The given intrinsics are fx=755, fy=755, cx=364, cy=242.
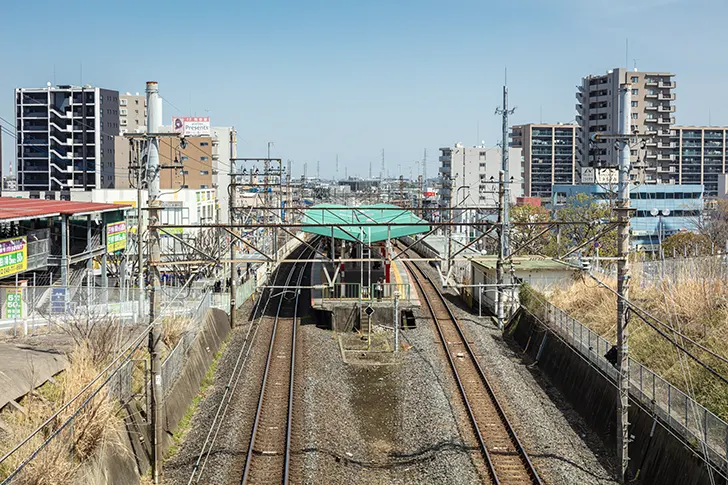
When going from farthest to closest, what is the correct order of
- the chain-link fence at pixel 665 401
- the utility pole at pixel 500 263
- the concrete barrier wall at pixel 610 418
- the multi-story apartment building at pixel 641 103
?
the multi-story apartment building at pixel 641 103 → the utility pole at pixel 500 263 → the concrete barrier wall at pixel 610 418 → the chain-link fence at pixel 665 401

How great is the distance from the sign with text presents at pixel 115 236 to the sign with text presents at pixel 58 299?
7.03 m

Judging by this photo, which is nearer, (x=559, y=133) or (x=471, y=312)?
(x=471, y=312)

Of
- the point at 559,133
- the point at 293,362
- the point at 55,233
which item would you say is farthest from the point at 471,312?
the point at 559,133

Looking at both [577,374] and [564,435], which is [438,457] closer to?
[564,435]

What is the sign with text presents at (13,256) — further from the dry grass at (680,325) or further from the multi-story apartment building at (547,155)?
the multi-story apartment building at (547,155)

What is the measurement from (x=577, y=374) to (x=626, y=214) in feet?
15.7

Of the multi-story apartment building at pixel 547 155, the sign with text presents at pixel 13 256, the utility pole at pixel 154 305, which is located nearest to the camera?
the utility pole at pixel 154 305

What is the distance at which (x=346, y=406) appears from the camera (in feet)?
45.5

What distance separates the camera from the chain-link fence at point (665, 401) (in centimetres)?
902

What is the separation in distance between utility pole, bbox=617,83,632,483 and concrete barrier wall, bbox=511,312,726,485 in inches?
14.5

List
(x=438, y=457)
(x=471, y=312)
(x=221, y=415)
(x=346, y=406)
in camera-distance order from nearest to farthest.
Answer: (x=438, y=457)
(x=221, y=415)
(x=346, y=406)
(x=471, y=312)

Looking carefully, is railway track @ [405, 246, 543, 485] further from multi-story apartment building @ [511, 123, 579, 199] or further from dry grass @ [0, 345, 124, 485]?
multi-story apartment building @ [511, 123, 579, 199]

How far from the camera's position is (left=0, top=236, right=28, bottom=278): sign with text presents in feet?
59.9

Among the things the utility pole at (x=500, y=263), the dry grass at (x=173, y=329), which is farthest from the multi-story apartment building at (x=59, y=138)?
the dry grass at (x=173, y=329)
